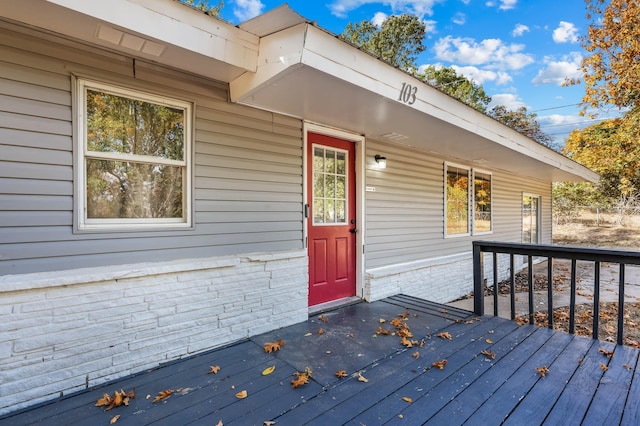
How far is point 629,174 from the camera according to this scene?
44.0 ft

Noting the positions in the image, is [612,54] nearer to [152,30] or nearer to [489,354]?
[489,354]

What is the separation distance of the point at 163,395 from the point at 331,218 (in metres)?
2.54

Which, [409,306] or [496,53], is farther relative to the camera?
[496,53]

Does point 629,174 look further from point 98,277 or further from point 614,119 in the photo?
point 98,277

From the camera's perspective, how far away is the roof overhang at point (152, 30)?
1.78 metres

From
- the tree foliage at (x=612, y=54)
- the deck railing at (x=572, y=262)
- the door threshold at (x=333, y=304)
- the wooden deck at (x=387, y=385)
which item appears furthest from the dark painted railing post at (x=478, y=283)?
the tree foliage at (x=612, y=54)

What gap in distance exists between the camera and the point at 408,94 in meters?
2.97

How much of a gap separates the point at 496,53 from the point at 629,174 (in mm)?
7972

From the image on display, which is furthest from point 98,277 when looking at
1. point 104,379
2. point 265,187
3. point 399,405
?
point 399,405

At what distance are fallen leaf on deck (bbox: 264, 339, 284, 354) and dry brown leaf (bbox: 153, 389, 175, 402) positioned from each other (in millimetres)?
811

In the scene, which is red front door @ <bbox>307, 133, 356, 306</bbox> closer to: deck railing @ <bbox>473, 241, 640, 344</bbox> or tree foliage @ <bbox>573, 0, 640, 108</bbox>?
deck railing @ <bbox>473, 241, 640, 344</bbox>

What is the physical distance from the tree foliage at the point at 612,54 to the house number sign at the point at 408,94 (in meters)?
→ 11.7

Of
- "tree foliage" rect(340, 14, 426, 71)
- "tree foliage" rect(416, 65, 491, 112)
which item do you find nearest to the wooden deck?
"tree foliage" rect(340, 14, 426, 71)

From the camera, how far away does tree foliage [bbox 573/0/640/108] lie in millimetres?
9750
